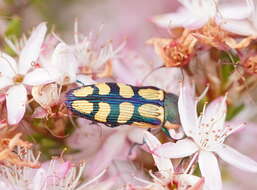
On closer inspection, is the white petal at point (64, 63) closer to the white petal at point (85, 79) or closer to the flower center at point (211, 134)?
the white petal at point (85, 79)

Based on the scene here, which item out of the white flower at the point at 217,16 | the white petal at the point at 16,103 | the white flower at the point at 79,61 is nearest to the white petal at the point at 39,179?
the white petal at the point at 16,103

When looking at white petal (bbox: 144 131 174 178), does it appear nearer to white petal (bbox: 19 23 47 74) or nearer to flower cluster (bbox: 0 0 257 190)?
flower cluster (bbox: 0 0 257 190)

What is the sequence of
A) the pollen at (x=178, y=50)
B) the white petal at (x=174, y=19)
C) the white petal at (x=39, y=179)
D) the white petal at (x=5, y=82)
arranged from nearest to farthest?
the white petal at (x=39, y=179), the white petal at (x=5, y=82), the pollen at (x=178, y=50), the white petal at (x=174, y=19)

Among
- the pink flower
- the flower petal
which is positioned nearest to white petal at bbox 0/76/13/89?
the pink flower

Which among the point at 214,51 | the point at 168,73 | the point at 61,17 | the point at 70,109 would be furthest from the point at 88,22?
the point at 70,109

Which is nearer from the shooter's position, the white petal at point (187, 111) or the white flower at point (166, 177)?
the white flower at point (166, 177)

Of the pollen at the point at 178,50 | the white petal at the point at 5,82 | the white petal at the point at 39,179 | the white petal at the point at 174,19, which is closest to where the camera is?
the white petal at the point at 39,179

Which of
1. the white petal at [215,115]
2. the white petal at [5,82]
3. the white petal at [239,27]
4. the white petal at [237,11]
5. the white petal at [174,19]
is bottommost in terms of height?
the white petal at [215,115]

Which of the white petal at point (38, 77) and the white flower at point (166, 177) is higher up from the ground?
the white petal at point (38, 77)
